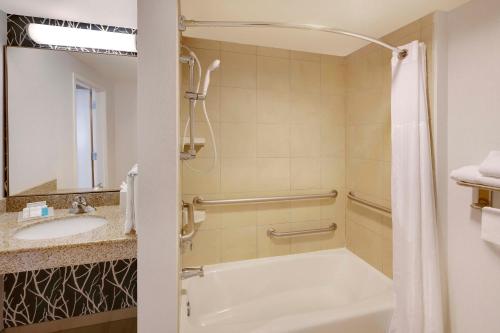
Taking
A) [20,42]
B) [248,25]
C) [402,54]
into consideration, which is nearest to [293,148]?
[402,54]

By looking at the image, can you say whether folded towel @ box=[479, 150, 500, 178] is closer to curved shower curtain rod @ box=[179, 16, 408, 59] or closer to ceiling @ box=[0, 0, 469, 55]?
curved shower curtain rod @ box=[179, 16, 408, 59]

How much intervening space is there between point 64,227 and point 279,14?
5.85 ft

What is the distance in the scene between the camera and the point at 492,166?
1.11 meters

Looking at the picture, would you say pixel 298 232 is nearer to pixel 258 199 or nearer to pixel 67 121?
pixel 258 199

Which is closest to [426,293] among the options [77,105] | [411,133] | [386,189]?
[386,189]

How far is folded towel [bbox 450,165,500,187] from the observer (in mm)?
1104

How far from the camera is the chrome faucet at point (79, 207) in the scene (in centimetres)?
175

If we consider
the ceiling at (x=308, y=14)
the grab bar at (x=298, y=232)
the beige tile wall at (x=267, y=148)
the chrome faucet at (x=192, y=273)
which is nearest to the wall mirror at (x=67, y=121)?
the beige tile wall at (x=267, y=148)

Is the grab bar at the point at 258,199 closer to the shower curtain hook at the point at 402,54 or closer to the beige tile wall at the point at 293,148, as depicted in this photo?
the beige tile wall at the point at 293,148

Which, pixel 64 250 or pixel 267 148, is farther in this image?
pixel 267 148

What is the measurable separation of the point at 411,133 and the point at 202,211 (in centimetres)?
138

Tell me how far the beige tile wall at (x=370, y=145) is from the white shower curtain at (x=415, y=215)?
31 centimetres

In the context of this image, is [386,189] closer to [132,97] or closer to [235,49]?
[235,49]

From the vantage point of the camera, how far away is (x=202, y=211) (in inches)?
75.4
